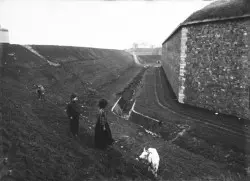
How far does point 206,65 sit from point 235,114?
3.29 metres

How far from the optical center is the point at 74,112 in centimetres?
712

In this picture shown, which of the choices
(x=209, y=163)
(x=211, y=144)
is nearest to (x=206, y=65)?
(x=211, y=144)

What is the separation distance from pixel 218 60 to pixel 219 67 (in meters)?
0.41

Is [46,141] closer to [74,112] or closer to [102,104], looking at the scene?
[74,112]

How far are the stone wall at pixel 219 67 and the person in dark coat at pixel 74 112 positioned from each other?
816 centimetres

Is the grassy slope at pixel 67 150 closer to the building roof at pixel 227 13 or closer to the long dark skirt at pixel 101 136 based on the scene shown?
the long dark skirt at pixel 101 136

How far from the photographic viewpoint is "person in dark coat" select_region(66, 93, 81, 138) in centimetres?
705

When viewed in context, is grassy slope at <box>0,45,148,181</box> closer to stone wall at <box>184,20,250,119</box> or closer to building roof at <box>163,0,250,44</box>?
stone wall at <box>184,20,250,119</box>

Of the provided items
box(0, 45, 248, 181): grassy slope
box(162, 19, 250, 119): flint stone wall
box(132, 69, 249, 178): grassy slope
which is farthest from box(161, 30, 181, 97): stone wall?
box(0, 45, 248, 181): grassy slope

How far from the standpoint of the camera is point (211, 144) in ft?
25.5

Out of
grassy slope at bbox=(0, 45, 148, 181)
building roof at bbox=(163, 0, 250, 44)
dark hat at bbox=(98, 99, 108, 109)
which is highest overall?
building roof at bbox=(163, 0, 250, 44)

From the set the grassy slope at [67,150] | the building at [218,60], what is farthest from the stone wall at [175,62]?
the grassy slope at [67,150]

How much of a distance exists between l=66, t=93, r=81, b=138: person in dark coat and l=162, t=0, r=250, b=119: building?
8160 millimetres

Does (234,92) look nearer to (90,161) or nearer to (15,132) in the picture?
(90,161)
